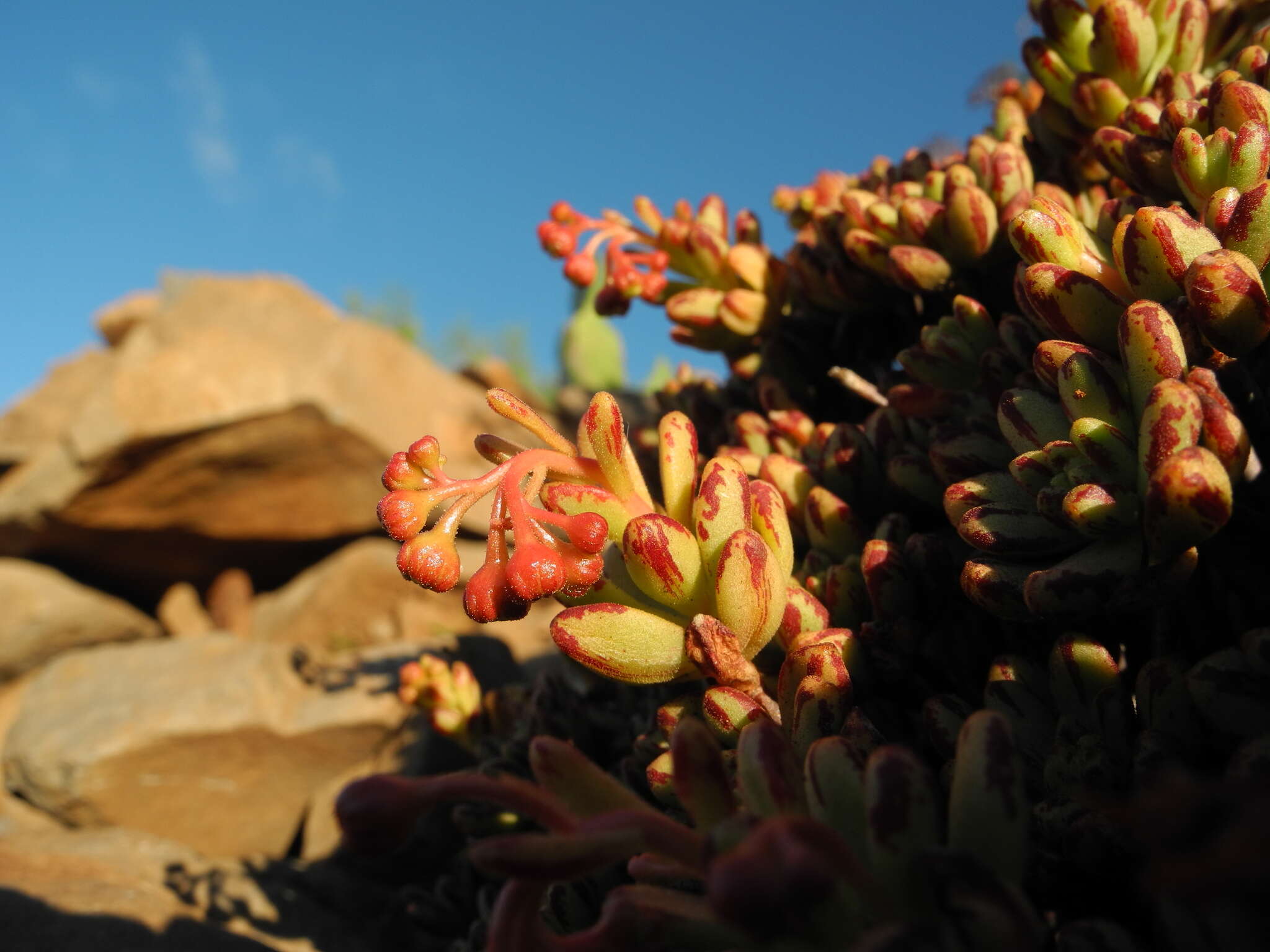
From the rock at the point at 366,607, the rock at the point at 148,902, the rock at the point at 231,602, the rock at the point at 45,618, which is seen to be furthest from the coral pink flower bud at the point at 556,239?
the rock at the point at 231,602

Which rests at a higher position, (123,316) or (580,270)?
(123,316)

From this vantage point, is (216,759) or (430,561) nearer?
(430,561)

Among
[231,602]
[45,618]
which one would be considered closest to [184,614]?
[231,602]

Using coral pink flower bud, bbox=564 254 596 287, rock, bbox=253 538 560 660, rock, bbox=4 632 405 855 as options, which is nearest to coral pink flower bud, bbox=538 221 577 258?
coral pink flower bud, bbox=564 254 596 287

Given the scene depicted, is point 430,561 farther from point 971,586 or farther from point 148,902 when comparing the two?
point 148,902

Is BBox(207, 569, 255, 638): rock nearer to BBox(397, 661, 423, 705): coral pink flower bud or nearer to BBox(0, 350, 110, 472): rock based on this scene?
BBox(0, 350, 110, 472): rock

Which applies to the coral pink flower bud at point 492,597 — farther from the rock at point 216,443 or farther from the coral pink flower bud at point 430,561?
the rock at point 216,443

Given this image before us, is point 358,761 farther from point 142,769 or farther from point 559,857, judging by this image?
point 559,857
